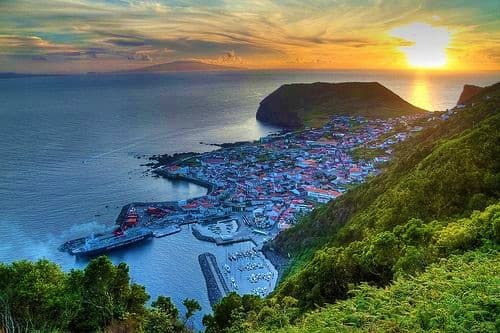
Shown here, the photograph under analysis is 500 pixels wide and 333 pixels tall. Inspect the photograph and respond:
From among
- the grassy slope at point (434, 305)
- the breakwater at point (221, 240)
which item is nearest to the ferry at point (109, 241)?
the breakwater at point (221, 240)

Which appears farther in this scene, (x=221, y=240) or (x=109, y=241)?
(x=221, y=240)

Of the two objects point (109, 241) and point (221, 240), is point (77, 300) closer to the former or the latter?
point (221, 240)

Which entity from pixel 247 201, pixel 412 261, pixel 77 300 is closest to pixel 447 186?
pixel 412 261

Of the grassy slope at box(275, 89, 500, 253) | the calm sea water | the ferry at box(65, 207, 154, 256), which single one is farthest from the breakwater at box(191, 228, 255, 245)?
the grassy slope at box(275, 89, 500, 253)

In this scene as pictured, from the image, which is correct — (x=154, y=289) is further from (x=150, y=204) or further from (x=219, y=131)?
(x=219, y=131)

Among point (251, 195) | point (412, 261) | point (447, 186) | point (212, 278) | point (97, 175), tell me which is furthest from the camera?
point (97, 175)

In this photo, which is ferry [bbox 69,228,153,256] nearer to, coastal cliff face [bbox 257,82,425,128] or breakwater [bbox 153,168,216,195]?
breakwater [bbox 153,168,216,195]
